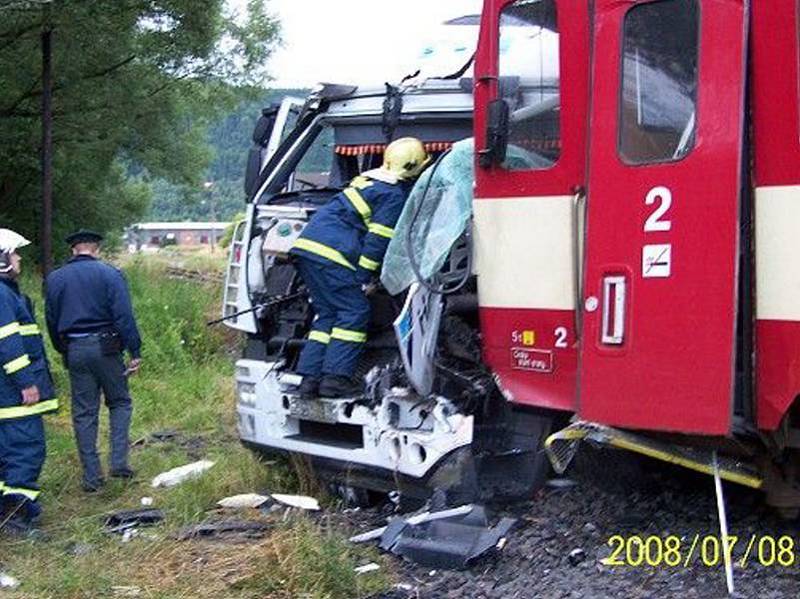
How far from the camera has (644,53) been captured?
4.96 metres

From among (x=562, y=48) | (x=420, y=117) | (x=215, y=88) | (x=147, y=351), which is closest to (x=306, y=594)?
(x=562, y=48)

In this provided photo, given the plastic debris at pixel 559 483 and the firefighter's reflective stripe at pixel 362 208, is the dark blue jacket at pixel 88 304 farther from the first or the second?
the plastic debris at pixel 559 483

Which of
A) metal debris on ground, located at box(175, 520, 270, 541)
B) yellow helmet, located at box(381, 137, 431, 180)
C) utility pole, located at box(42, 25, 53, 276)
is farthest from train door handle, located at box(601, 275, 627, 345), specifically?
utility pole, located at box(42, 25, 53, 276)

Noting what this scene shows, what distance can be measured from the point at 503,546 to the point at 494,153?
5.89 feet

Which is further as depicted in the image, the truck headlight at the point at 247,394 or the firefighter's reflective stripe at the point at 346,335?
the truck headlight at the point at 247,394

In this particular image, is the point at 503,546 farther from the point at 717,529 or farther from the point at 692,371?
the point at 692,371

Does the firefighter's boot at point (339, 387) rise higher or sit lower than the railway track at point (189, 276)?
lower

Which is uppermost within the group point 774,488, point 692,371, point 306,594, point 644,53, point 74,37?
point 74,37

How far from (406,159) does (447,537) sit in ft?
6.75

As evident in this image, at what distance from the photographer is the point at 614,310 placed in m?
4.92

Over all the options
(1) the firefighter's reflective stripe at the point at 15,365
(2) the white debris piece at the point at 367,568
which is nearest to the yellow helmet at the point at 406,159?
(2) the white debris piece at the point at 367,568

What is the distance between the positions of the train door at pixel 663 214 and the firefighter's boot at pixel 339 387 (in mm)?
1702

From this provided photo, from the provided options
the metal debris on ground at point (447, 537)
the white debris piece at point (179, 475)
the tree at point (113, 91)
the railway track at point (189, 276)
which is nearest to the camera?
the metal debris on ground at point (447, 537)

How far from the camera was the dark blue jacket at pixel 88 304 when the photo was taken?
7.58 m
